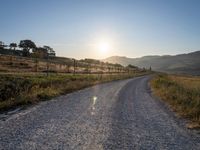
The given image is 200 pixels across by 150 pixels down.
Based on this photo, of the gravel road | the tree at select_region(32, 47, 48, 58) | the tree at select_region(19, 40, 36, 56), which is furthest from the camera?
the tree at select_region(19, 40, 36, 56)

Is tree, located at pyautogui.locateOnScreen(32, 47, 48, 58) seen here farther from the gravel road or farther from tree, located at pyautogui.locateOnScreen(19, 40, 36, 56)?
the gravel road

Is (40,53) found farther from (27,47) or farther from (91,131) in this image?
(91,131)

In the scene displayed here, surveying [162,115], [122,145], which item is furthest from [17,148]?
[162,115]

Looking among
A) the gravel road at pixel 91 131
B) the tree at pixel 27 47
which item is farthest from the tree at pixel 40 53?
the gravel road at pixel 91 131

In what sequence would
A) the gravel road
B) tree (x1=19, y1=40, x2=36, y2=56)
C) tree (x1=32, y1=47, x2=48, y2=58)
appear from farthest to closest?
1. tree (x1=19, y1=40, x2=36, y2=56)
2. tree (x1=32, y1=47, x2=48, y2=58)
3. the gravel road

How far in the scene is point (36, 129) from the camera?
7.75 m

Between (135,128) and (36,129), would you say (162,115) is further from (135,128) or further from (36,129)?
(36,129)

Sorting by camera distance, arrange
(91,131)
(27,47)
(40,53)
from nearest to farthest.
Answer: (91,131) < (40,53) < (27,47)

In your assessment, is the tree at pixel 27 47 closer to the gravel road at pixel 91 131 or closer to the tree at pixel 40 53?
the tree at pixel 40 53

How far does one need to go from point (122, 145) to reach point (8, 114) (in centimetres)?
503

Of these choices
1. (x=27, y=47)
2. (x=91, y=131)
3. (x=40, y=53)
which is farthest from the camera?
(x=27, y=47)

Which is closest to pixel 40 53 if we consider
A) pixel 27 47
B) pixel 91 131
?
pixel 27 47

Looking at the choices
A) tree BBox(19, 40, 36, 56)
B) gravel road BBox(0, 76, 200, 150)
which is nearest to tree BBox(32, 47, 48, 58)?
tree BBox(19, 40, 36, 56)

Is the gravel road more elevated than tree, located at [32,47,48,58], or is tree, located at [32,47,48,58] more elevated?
tree, located at [32,47,48,58]
